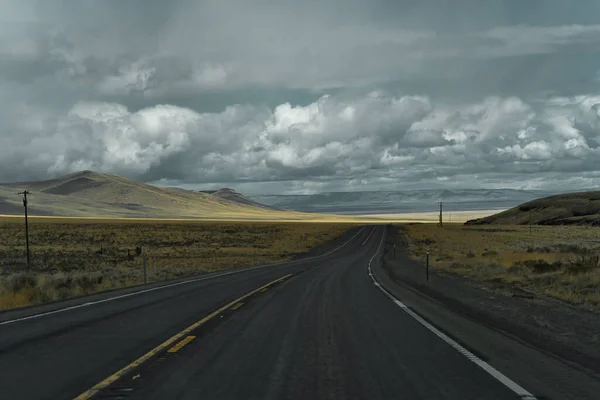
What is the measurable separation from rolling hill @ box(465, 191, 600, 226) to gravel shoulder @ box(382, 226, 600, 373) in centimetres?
11406

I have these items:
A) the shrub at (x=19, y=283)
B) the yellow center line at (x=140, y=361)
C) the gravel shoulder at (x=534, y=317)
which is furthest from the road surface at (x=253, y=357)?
the shrub at (x=19, y=283)

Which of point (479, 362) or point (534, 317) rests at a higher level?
point (479, 362)

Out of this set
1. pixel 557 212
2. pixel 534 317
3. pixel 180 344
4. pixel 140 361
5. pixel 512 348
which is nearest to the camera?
pixel 140 361

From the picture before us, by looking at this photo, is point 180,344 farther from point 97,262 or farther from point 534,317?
point 97,262

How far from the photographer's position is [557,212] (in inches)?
5620

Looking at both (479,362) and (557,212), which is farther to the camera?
(557,212)

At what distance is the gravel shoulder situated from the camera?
9.45 metres

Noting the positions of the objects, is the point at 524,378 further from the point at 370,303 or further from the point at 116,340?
the point at 370,303

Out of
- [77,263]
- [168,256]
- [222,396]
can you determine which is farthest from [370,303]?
[168,256]

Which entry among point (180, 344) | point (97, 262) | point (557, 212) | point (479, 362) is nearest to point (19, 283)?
point (180, 344)

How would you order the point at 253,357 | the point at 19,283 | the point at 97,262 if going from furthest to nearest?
the point at 97,262 < the point at 19,283 < the point at 253,357

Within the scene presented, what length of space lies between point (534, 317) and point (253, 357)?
23.2ft

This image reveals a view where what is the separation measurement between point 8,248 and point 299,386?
200 ft

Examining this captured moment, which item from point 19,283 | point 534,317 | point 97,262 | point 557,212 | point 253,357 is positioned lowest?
point 97,262
